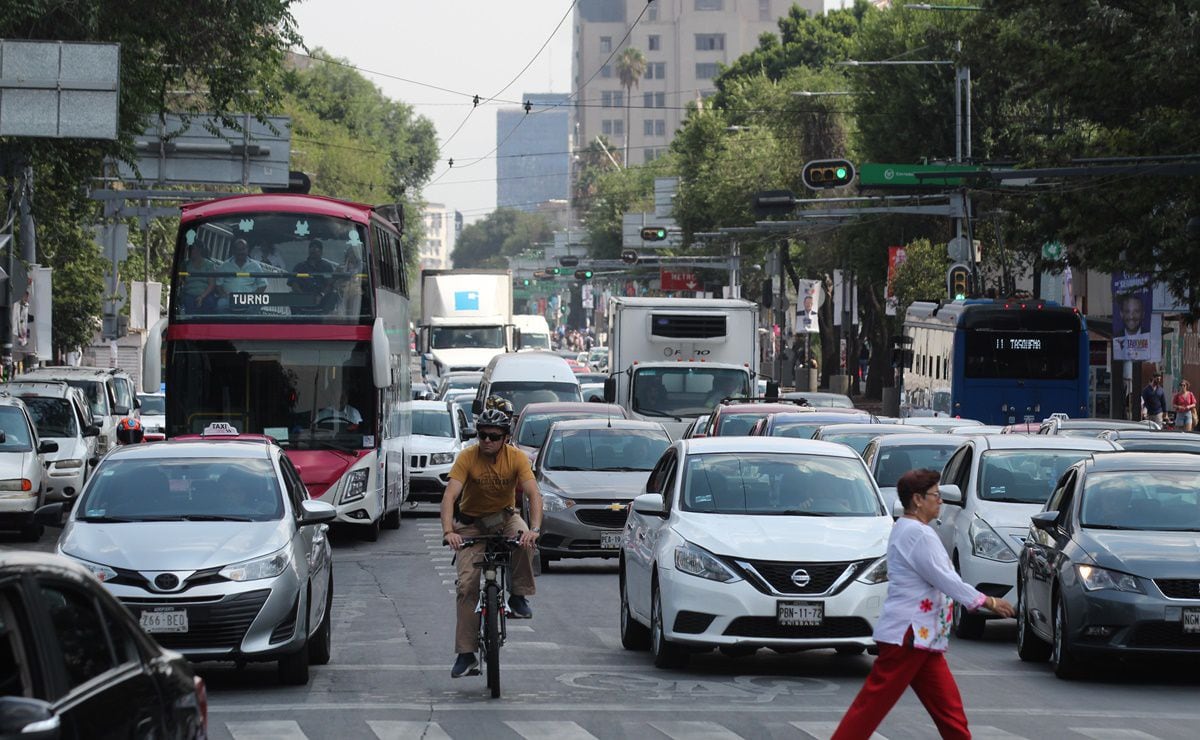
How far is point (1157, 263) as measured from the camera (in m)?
31.8

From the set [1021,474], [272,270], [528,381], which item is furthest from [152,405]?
[1021,474]

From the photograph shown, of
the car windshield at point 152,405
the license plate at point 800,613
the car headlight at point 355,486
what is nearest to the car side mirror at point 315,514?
the license plate at point 800,613

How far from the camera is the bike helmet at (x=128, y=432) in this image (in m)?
34.1

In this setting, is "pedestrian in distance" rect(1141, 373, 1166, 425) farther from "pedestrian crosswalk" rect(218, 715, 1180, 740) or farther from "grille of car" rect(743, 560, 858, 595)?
"pedestrian crosswalk" rect(218, 715, 1180, 740)

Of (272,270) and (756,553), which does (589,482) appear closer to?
(272,270)

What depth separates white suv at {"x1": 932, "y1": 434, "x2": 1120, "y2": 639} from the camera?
1712cm

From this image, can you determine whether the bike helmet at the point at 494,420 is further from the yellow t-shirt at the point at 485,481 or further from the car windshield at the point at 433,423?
the car windshield at the point at 433,423

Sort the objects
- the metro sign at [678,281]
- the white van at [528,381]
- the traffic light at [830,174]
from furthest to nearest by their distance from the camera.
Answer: the metro sign at [678,281] < the traffic light at [830,174] < the white van at [528,381]

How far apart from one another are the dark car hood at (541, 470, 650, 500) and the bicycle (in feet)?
29.8

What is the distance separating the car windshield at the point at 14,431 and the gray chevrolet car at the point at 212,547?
1277cm

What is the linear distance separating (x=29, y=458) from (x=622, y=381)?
14619 mm

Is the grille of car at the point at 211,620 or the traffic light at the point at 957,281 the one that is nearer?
the grille of car at the point at 211,620

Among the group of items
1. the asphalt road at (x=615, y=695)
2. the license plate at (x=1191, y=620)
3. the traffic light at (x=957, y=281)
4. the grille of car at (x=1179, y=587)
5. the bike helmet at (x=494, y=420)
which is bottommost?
the asphalt road at (x=615, y=695)

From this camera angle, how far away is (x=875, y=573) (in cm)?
1392
